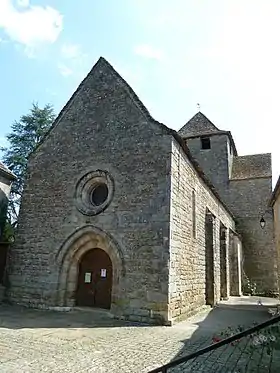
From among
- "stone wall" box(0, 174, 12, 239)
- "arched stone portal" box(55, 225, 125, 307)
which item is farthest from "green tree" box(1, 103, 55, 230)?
"arched stone portal" box(55, 225, 125, 307)

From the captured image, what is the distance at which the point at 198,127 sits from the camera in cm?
2822

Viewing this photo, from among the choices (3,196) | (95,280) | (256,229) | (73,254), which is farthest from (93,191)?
(256,229)

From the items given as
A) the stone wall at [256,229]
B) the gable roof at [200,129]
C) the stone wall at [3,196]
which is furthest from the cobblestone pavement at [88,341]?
the gable roof at [200,129]

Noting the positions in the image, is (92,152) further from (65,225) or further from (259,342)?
(259,342)

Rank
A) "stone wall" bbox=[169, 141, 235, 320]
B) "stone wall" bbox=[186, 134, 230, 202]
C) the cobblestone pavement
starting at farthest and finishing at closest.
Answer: "stone wall" bbox=[186, 134, 230, 202] < "stone wall" bbox=[169, 141, 235, 320] < the cobblestone pavement

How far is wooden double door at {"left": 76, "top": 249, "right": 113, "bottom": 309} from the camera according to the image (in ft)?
35.4

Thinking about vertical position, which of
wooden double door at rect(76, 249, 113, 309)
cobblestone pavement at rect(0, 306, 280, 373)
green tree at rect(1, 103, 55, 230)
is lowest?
cobblestone pavement at rect(0, 306, 280, 373)

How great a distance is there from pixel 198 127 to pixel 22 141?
14645mm

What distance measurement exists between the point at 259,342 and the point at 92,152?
8662 millimetres

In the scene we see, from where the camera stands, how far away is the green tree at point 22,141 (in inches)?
880

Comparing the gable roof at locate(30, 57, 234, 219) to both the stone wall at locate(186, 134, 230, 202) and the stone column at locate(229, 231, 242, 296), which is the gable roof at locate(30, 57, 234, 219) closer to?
the stone column at locate(229, 231, 242, 296)

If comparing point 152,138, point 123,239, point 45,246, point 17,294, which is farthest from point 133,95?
point 17,294

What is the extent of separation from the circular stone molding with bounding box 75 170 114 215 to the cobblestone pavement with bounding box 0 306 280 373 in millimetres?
3463

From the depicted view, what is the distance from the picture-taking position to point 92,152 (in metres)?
11.8
